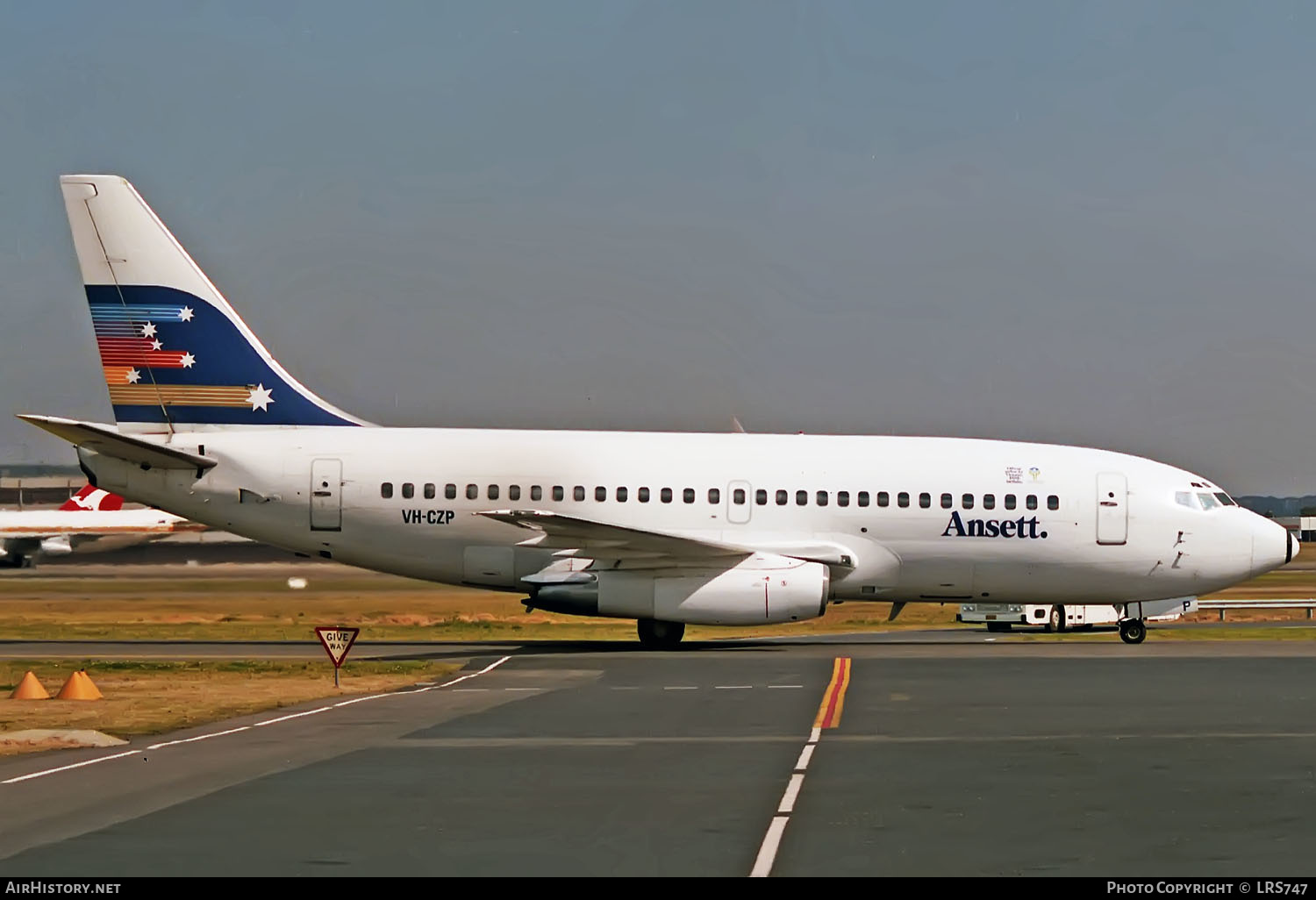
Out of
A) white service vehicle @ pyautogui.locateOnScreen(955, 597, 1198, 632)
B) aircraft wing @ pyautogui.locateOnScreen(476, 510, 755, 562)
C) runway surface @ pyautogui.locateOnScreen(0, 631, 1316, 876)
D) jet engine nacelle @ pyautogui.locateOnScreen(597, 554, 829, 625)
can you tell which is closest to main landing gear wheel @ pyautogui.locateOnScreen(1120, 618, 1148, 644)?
jet engine nacelle @ pyautogui.locateOnScreen(597, 554, 829, 625)

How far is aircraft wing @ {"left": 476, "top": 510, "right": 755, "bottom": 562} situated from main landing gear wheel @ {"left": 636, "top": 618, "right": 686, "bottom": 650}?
227 centimetres

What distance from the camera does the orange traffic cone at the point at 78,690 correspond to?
85.2 ft

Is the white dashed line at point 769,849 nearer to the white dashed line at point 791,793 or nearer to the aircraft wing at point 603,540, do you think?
the white dashed line at point 791,793

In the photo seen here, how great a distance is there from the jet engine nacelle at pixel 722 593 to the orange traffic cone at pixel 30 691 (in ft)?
45.5

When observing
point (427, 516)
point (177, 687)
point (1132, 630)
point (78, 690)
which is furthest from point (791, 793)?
point (1132, 630)

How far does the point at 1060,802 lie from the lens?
48.9 ft

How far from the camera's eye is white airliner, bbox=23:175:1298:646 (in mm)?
38500

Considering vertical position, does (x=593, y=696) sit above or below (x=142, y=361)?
below

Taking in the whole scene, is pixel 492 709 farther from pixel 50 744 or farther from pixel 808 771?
pixel 808 771

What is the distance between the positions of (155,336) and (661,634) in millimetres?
12869

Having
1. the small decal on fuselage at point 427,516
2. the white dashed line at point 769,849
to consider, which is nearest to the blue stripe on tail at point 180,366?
the small decal on fuselage at point 427,516
